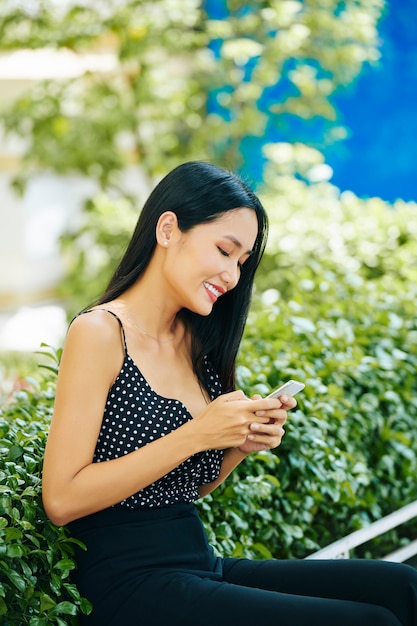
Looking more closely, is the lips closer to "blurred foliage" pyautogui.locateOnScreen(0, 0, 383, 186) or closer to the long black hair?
the long black hair

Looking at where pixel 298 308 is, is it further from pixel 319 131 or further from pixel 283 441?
pixel 319 131

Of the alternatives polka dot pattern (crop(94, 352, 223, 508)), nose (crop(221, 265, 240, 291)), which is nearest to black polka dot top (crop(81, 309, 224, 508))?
polka dot pattern (crop(94, 352, 223, 508))

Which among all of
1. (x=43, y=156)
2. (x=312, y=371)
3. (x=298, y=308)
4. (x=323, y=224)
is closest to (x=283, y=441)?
(x=312, y=371)

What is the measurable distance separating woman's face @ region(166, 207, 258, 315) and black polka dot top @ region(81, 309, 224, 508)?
0.59 ft

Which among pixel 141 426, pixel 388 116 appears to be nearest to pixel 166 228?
pixel 141 426

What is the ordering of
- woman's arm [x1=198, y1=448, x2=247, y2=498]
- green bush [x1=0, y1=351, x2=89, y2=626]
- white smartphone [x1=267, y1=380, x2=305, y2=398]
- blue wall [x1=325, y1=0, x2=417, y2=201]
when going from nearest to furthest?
green bush [x1=0, y1=351, x2=89, y2=626]
white smartphone [x1=267, y1=380, x2=305, y2=398]
woman's arm [x1=198, y1=448, x2=247, y2=498]
blue wall [x1=325, y1=0, x2=417, y2=201]

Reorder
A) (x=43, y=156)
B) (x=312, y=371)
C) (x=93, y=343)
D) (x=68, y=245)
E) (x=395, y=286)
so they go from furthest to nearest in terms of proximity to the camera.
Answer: (x=68, y=245)
(x=43, y=156)
(x=395, y=286)
(x=312, y=371)
(x=93, y=343)

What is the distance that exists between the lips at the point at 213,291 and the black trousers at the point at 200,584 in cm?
45

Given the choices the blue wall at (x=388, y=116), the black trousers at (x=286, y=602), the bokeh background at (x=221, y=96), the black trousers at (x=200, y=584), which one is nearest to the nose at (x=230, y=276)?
the black trousers at (x=200, y=584)

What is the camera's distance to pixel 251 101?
7.30 m

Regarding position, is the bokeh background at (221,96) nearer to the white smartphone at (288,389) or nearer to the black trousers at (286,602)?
the white smartphone at (288,389)

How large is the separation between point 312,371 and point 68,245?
4.77 m

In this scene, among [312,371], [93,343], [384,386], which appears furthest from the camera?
[384,386]

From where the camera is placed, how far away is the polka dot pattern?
2.03m
